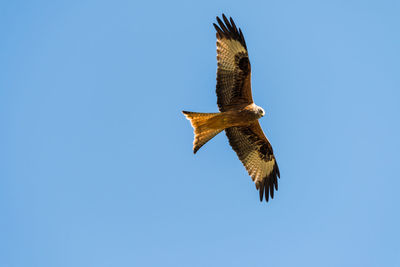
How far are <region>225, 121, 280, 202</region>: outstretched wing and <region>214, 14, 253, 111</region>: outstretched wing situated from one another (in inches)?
41.9

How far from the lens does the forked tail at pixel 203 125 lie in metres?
10.7

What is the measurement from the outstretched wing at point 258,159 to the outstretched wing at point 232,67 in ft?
3.49

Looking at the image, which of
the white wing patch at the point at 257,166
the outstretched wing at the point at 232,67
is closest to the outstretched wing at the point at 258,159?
the white wing patch at the point at 257,166

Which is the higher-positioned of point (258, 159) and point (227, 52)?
point (227, 52)

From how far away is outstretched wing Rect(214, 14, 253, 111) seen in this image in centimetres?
1082

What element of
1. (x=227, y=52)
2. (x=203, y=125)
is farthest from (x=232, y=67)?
(x=203, y=125)

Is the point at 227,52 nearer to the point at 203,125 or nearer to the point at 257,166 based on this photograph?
the point at 203,125

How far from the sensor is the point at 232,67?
10883 mm

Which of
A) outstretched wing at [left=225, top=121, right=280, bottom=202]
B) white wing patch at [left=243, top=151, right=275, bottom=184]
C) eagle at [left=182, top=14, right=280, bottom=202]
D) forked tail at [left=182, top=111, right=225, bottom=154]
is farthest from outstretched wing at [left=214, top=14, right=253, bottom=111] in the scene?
white wing patch at [left=243, top=151, right=275, bottom=184]

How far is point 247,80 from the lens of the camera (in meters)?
10.8

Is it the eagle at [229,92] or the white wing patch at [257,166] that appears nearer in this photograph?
the eagle at [229,92]

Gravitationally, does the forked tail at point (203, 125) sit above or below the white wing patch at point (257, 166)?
above

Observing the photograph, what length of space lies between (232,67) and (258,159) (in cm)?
231

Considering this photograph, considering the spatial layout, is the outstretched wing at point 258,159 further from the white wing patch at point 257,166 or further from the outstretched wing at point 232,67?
the outstretched wing at point 232,67
